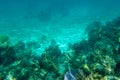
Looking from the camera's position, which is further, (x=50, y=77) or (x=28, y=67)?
(x=28, y=67)

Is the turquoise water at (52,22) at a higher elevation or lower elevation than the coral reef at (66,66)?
higher

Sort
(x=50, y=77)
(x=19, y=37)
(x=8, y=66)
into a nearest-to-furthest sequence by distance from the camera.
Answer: (x=50, y=77)
(x=8, y=66)
(x=19, y=37)

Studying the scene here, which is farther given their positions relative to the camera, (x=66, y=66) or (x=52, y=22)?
(x=52, y=22)

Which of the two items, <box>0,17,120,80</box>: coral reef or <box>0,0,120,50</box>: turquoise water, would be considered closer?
<box>0,17,120,80</box>: coral reef

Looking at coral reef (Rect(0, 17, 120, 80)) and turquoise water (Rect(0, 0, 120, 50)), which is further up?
turquoise water (Rect(0, 0, 120, 50))

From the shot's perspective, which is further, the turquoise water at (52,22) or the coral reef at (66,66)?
the turquoise water at (52,22)

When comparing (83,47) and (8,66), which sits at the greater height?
(83,47)

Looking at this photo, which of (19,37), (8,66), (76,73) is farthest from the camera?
(19,37)

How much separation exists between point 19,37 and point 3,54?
10227 millimetres

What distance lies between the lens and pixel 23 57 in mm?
12672

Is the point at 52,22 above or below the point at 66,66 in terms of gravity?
above

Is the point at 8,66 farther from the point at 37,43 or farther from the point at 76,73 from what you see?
the point at 37,43

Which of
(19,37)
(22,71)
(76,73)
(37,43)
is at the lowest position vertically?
(76,73)

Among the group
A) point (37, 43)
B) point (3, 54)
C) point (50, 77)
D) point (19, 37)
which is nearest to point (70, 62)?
point (50, 77)
